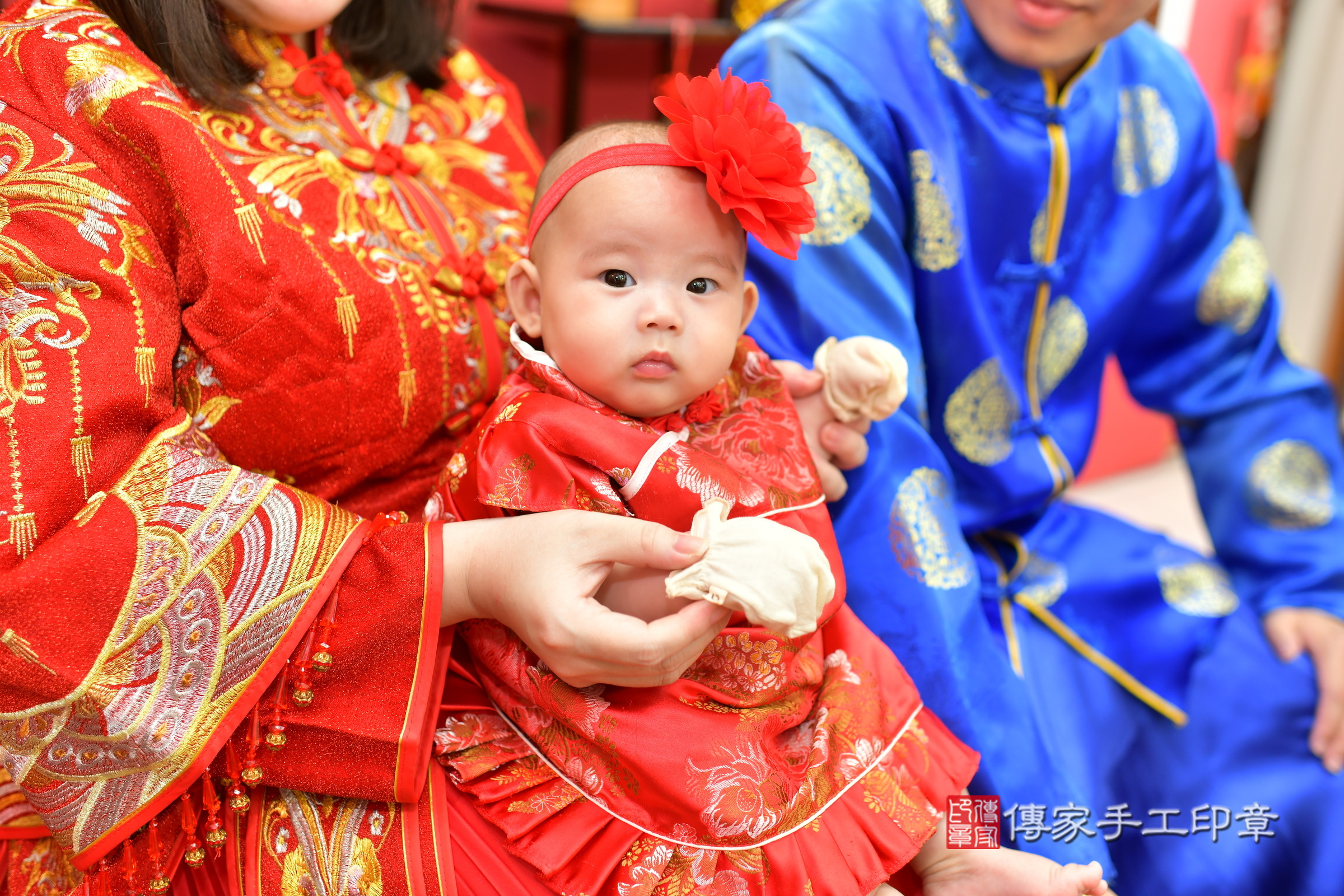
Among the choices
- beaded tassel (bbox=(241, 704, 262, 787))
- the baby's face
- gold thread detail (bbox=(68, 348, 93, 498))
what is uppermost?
the baby's face

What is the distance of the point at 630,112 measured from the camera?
2.50 meters

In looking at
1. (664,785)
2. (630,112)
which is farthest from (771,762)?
(630,112)

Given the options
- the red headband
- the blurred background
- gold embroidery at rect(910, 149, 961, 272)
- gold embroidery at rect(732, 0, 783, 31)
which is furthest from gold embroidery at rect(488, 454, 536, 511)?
gold embroidery at rect(732, 0, 783, 31)

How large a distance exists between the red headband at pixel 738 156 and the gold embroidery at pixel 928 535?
0.32m

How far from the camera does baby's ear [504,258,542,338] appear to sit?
875 millimetres

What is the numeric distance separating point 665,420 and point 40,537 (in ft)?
1.59

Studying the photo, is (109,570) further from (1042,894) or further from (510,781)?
(1042,894)

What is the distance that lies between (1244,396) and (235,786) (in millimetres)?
1345

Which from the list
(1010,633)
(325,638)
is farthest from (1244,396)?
(325,638)

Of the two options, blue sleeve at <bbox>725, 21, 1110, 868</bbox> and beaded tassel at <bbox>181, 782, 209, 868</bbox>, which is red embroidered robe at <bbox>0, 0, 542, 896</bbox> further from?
blue sleeve at <bbox>725, 21, 1110, 868</bbox>

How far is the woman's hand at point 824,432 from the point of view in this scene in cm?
98

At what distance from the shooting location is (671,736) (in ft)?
2.53

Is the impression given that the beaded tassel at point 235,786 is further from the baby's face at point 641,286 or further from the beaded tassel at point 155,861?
the baby's face at point 641,286

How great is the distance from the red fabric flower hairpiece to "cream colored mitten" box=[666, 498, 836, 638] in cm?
25
